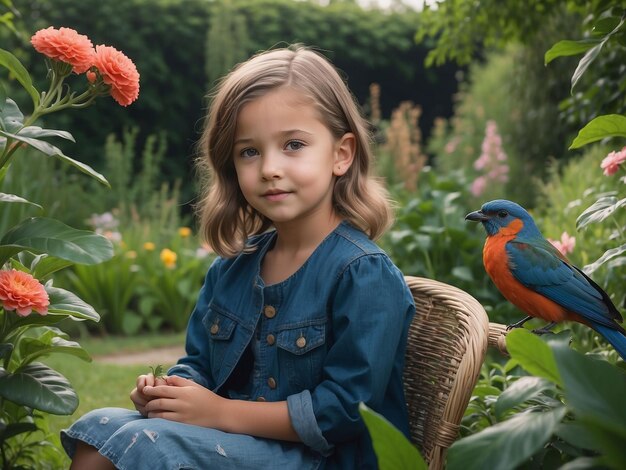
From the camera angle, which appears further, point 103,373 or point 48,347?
point 103,373

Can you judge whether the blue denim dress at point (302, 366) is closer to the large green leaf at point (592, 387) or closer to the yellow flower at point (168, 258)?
the large green leaf at point (592, 387)

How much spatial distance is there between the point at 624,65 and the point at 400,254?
146cm

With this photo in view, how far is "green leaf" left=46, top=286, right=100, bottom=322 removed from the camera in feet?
7.03

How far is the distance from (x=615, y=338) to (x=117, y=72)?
4.25ft

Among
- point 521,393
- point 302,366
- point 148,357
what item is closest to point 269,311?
point 302,366

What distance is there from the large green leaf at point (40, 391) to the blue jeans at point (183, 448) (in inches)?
3.0

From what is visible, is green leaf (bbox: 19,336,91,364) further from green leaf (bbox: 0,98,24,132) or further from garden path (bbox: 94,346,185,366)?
garden path (bbox: 94,346,185,366)

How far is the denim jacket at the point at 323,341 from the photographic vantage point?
6.44 ft

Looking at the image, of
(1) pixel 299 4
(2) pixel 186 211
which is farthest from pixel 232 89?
(1) pixel 299 4

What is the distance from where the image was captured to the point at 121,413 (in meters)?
2.09

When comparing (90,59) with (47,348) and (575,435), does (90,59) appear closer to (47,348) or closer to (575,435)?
(47,348)

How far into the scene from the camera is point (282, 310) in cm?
219

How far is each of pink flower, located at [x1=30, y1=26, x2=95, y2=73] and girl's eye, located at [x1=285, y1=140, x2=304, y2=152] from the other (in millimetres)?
500

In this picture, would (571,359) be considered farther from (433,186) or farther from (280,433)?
(433,186)
